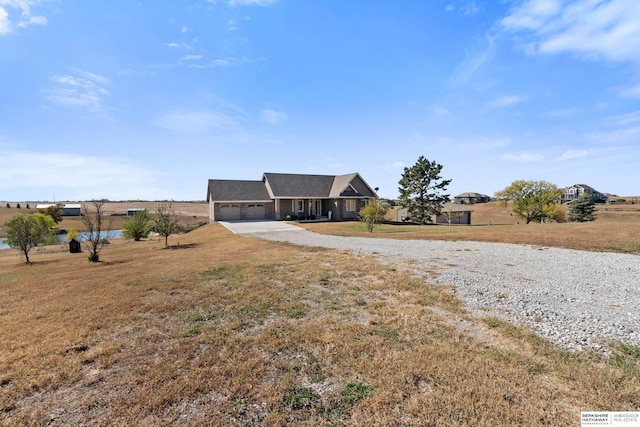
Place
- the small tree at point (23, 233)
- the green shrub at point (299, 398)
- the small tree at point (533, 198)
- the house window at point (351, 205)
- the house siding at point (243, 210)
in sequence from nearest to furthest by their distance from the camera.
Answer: the green shrub at point (299, 398), the small tree at point (23, 233), the house siding at point (243, 210), the house window at point (351, 205), the small tree at point (533, 198)

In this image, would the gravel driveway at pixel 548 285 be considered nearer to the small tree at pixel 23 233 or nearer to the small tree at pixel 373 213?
the small tree at pixel 373 213

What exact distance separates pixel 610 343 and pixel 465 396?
340 centimetres

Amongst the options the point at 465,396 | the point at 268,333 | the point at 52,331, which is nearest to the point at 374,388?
the point at 465,396

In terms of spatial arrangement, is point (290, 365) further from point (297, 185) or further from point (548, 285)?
point (297, 185)

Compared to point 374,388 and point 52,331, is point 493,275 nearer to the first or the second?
point 374,388

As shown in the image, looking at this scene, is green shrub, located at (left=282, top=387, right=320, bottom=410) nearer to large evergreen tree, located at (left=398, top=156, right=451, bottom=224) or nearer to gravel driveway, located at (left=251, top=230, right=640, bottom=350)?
gravel driveway, located at (left=251, top=230, right=640, bottom=350)

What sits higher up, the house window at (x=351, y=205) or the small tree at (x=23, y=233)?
the house window at (x=351, y=205)

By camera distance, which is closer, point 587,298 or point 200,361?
point 200,361

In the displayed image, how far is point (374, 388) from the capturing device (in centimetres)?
368

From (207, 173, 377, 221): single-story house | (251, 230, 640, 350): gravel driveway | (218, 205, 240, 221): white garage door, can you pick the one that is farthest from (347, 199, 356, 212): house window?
(251, 230, 640, 350): gravel driveway

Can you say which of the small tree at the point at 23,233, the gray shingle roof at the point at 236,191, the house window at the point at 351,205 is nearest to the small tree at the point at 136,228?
the gray shingle roof at the point at 236,191

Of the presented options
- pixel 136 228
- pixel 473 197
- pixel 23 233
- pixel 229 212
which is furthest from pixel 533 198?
pixel 473 197

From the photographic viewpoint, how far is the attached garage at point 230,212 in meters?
34.0

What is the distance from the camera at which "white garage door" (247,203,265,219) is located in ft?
115
